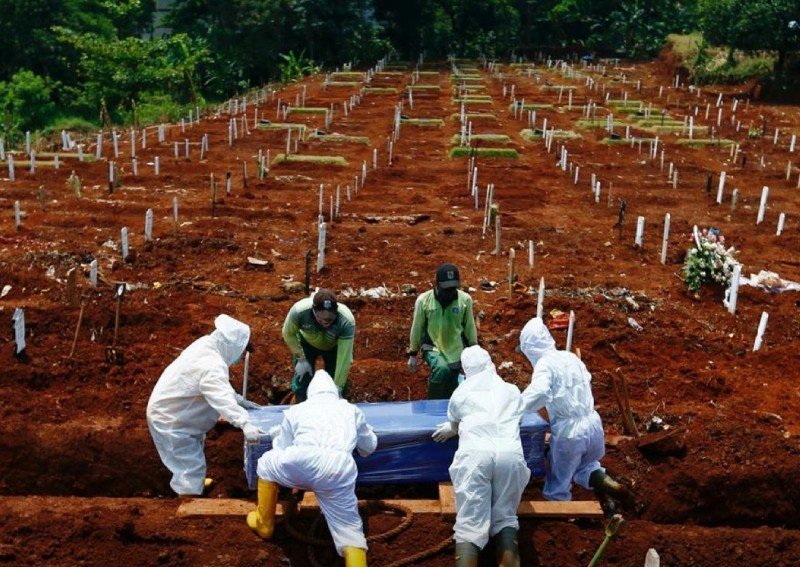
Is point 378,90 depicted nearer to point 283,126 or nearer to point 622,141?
point 283,126

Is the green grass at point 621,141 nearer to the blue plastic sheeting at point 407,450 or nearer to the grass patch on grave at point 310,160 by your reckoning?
the grass patch on grave at point 310,160

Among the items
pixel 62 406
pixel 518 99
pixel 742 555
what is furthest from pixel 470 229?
pixel 518 99

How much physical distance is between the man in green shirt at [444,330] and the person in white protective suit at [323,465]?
1661 millimetres

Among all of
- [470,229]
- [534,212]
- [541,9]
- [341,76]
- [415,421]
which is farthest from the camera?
[541,9]

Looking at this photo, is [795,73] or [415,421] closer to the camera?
[415,421]

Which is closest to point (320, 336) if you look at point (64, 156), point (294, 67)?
point (64, 156)

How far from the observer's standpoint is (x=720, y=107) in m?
32.8

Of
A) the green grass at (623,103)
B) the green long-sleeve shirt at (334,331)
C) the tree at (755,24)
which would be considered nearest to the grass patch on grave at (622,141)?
the green grass at (623,103)

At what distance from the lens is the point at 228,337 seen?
651 cm

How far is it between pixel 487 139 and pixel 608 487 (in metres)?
18.8

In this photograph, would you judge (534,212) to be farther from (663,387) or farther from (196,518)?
(196,518)

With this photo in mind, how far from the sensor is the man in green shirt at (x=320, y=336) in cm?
693

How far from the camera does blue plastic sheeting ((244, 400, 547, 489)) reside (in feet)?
21.3

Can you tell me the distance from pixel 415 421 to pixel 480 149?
1686cm
